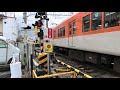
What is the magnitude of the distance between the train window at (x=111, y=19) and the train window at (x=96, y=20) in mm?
502

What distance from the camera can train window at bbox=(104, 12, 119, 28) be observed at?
28.3ft

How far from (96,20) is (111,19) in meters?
1.53

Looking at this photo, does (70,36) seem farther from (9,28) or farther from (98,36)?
(9,28)

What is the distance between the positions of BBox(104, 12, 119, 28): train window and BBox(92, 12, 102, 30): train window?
0.50 metres

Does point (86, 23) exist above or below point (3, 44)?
above

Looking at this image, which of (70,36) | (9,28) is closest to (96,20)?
(70,36)

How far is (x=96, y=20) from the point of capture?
1052 cm

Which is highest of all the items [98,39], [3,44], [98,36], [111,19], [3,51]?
[111,19]

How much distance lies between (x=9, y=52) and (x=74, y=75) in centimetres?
514

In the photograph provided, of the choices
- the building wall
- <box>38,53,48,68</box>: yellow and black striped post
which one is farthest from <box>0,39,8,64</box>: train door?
the building wall

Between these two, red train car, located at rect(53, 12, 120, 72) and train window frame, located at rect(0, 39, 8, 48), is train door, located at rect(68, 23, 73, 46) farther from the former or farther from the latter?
train window frame, located at rect(0, 39, 8, 48)
